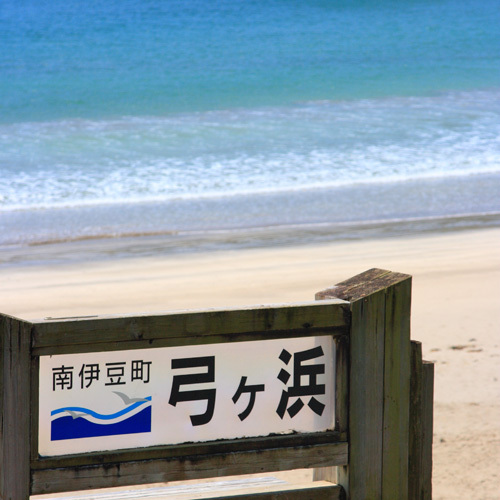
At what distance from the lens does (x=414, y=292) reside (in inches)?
232

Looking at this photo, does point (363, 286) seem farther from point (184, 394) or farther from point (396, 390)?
point (184, 394)

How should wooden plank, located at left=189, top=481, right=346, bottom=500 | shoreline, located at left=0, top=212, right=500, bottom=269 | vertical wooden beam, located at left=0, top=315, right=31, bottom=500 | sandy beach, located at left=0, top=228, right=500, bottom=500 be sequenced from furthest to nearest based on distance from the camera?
shoreline, located at left=0, top=212, right=500, bottom=269
sandy beach, located at left=0, top=228, right=500, bottom=500
wooden plank, located at left=189, top=481, right=346, bottom=500
vertical wooden beam, located at left=0, top=315, right=31, bottom=500

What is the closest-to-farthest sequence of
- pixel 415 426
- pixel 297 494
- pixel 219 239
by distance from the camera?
pixel 297 494 < pixel 415 426 < pixel 219 239

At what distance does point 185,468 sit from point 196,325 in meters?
0.33

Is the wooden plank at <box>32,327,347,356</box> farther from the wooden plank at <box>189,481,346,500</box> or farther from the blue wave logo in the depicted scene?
the wooden plank at <box>189,481,346,500</box>

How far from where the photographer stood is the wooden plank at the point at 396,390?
2158 millimetres

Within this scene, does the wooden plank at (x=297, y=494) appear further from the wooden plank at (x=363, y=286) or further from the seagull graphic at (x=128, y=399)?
the wooden plank at (x=363, y=286)

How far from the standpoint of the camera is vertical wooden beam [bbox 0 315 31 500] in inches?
75.8

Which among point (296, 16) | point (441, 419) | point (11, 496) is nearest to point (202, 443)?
point (11, 496)

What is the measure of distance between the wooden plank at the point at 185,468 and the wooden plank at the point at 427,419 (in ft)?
0.89

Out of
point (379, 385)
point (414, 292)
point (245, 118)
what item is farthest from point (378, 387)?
point (245, 118)

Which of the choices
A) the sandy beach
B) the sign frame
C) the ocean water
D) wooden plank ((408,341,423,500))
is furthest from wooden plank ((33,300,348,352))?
the ocean water

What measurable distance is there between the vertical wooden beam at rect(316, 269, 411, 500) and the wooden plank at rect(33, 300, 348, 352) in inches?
2.7

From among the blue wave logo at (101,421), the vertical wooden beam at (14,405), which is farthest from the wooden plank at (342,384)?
the vertical wooden beam at (14,405)
